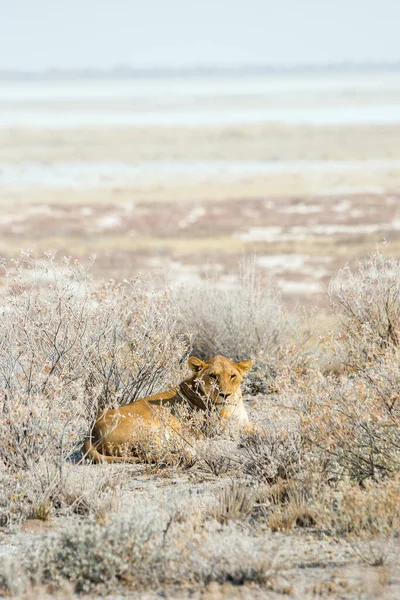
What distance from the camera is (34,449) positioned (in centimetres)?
654

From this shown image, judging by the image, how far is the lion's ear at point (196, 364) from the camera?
7.45m

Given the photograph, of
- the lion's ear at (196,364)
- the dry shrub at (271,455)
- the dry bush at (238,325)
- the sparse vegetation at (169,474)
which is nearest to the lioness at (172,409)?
the lion's ear at (196,364)

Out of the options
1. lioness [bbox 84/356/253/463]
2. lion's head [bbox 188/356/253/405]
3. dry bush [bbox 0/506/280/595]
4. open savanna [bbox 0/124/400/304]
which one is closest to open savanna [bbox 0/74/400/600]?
dry bush [bbox 0/506/280/595]

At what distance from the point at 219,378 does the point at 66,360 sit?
1219 mm

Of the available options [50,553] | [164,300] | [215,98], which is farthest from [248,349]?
[215,98]

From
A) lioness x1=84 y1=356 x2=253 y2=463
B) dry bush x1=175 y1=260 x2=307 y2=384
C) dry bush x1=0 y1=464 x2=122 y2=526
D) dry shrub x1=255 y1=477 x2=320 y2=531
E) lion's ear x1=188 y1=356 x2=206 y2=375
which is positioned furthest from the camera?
dry bush x1=175 y1=260 x2=307 y2=384

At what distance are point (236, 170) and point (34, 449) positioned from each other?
2558 inches

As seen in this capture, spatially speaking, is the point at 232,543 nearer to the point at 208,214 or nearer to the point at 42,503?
the point at 42,503

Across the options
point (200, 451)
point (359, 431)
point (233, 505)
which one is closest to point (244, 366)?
point (200, 451)

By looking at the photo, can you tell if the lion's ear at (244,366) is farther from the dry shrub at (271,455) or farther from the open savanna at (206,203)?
the open savanna at (206,203)

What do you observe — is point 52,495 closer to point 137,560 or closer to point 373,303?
point 137,560

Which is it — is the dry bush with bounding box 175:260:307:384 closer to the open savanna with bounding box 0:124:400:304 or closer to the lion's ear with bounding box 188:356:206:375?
the open savanna with bounding box 0:124:400:304

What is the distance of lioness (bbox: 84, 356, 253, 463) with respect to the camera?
7066mm

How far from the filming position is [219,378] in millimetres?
7355
